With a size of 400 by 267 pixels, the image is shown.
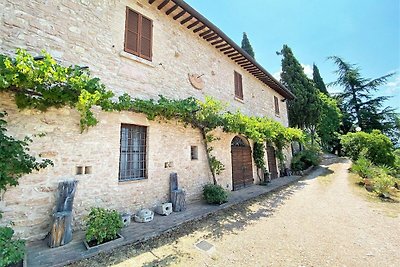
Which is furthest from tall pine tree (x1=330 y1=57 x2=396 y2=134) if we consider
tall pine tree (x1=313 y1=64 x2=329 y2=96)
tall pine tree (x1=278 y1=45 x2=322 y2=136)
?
tall pine tree (x1=278 y1=45 x2=322 y2=136)

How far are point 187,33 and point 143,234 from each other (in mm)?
7523

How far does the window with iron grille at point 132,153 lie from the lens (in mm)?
5695

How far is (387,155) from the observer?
12547mm

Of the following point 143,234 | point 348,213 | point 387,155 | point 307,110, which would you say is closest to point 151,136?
point 143,234

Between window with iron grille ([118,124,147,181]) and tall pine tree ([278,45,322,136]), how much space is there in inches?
650

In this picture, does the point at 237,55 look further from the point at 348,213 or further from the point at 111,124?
the point at 348,213

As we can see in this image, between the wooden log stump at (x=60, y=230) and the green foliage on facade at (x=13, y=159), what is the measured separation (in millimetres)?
1032

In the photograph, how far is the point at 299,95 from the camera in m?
18.1

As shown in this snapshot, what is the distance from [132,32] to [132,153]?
3.85 metres

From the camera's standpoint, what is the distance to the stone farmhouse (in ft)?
13.8

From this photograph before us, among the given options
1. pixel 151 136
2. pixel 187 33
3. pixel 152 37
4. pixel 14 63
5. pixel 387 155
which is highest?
pixel 187 33

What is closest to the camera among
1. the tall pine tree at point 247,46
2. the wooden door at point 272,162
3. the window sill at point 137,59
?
the window sill at point 137,59

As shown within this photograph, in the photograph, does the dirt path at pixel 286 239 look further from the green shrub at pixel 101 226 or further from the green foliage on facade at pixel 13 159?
the green foliage on facade at pixel 13 159

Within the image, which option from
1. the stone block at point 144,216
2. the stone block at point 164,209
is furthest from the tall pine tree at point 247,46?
the stone block at point 144,216
